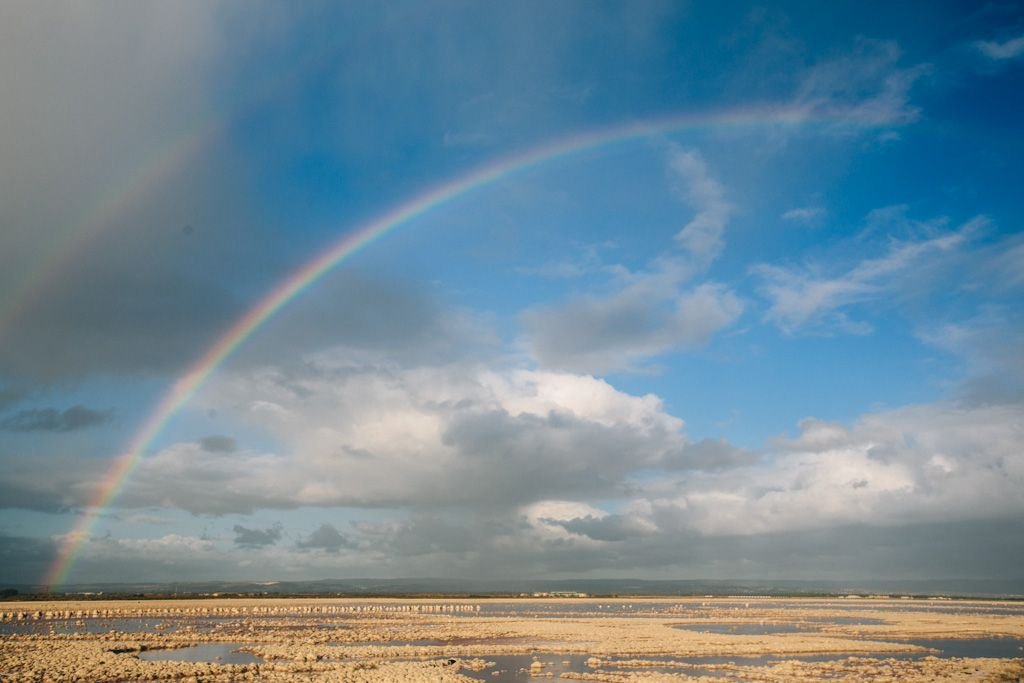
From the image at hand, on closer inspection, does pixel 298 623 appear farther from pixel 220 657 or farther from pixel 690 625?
pixel 690 625

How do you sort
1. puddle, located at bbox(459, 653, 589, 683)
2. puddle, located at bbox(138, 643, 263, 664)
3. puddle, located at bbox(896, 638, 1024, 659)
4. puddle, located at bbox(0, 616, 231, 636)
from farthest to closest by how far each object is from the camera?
1. puddle, located at bbox(0, 616, 231, 636)
2. puddle, located at bbox(896, 638, 1024, 659)
3. puddle, located at bbox(138, 643, 263, 664)
4. puddle, located at bbox(459, 653, 589, 683)

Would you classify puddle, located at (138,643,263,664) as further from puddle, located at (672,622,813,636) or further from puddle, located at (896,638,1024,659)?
puddle, located at (896,638,1024,659)

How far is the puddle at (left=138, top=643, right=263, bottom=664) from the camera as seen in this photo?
47.4 metres

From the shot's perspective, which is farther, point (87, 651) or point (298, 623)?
point (298, 623)

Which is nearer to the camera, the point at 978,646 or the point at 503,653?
the point at 503,653

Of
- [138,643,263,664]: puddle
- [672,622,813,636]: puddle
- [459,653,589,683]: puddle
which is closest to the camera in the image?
[459,653,589,683]: puddle

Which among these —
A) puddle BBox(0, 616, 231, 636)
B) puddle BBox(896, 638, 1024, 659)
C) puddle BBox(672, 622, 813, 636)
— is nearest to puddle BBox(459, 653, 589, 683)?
puddle BBox(896, 638, 1024, 659)

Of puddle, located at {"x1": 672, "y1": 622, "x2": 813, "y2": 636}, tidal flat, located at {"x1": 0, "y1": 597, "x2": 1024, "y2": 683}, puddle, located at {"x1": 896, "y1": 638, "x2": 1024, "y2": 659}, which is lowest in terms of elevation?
puddle, located at {"x1": 672, "y1": 622, "x2": 813, "y2": 636}

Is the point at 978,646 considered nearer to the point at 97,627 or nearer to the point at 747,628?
the point at 747,628

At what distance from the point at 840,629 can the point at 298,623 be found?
6322 centimetres

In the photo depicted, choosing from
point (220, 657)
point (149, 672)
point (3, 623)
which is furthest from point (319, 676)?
point (3, 623)

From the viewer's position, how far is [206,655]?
50719 mm

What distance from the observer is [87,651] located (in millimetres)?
50125

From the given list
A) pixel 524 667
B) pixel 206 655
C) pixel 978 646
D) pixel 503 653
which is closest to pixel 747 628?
pixel 978 646
